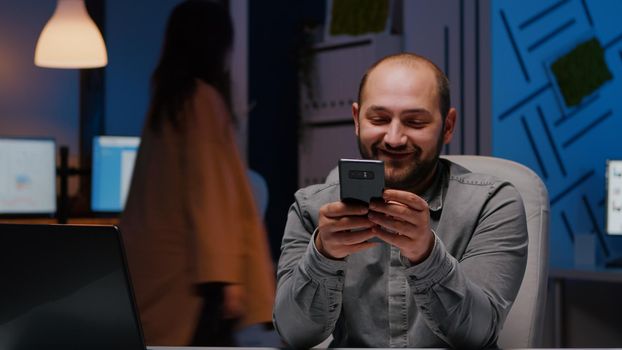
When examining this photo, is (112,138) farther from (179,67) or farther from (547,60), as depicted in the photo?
(547,60)

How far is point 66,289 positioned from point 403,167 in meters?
0.71

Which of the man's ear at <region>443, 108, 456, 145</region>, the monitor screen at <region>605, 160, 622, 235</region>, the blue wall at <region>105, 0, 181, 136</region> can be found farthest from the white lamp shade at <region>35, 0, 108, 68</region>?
the man's ear at <region>443, 108, 456, 145</region>

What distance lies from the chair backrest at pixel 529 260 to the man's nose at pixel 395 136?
37 cm

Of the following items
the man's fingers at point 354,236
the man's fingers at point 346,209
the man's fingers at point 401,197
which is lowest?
the man's fingers at point 354,236

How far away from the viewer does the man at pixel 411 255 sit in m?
1.52

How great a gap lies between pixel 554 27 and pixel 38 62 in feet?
8.25

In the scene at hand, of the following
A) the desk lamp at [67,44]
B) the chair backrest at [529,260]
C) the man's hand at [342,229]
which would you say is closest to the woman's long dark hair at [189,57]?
the desk lamp at [67,44]

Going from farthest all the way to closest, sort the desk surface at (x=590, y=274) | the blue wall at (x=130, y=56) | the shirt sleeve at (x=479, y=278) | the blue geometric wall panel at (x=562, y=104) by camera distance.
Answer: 1. the blue wall at (x=130, y=56)
2. the blue geometric wall panel at (x=562, y=104)
3. the desk surface at (x=590, y=274)
4. the shirt sleeve at (x=479, y=278)

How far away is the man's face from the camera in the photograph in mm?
1727

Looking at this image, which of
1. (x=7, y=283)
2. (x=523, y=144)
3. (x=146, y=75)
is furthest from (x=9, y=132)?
(x=7, y=283)

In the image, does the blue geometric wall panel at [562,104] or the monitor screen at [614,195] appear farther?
the monitor screen at [614,195]

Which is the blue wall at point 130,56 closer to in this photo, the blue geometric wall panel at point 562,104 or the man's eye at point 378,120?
the blue geometric wall panel at point 562,104

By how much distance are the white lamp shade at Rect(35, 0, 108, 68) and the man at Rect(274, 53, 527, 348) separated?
2.78 meters

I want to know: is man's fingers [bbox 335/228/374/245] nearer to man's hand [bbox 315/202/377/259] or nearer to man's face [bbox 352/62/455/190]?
man's hand [bbox 315/202/377/259]
